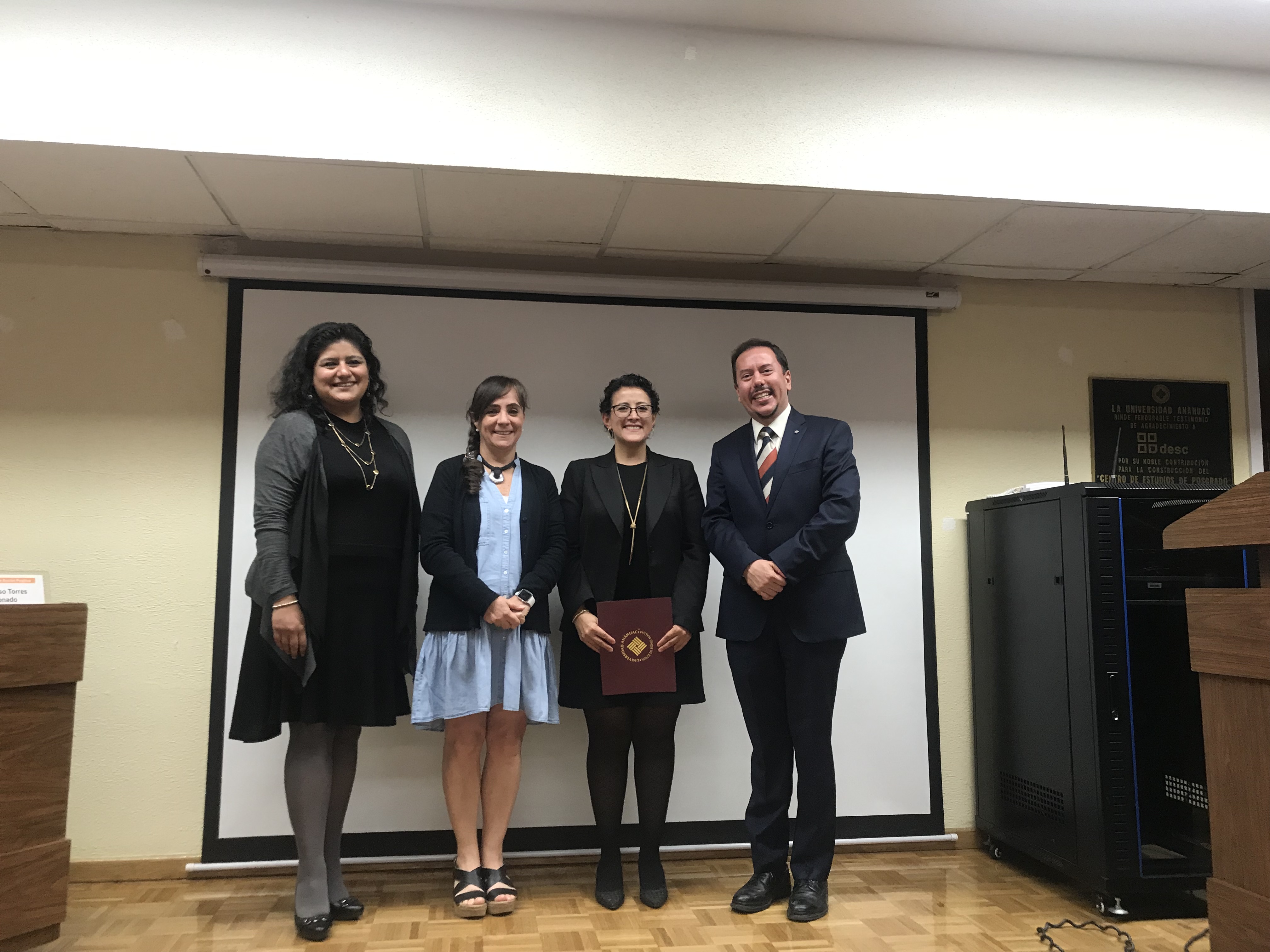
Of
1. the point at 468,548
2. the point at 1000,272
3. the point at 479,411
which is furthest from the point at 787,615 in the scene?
the point at 1000,272

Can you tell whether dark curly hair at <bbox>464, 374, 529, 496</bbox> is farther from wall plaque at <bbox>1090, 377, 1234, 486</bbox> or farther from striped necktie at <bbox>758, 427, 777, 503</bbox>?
wall plaque at <bbox>1090, 377, 1234, 486</bbox>

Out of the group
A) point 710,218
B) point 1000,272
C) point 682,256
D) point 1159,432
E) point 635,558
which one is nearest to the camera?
point 635,558

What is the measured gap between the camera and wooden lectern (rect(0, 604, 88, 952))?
205 centimetres

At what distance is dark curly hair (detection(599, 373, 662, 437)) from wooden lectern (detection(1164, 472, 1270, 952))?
4.67 feet

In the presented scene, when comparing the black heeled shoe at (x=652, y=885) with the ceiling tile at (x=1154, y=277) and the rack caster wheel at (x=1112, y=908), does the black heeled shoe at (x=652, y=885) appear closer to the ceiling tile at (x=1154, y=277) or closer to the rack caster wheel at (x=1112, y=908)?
the rack caster wheel at (x=1112, y=908)

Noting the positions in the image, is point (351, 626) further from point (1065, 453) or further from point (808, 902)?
point (1065, 453)

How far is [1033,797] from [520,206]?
2.45 metres

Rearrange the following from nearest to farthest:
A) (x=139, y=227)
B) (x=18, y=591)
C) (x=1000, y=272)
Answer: (x=18, y=591) → (x=139, y=227) → (x=1000, y=272)

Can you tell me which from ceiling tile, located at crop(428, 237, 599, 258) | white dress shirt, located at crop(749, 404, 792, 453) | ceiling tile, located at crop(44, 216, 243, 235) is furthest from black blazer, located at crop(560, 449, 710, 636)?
ceiling tile, located at crop(44, 216, 243, 235)

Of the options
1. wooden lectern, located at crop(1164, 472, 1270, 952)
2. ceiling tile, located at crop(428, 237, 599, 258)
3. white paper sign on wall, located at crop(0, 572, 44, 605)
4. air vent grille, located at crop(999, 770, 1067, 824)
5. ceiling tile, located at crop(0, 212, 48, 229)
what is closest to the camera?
wooden lectern, located at crop(1164, 472, 1270, 952)

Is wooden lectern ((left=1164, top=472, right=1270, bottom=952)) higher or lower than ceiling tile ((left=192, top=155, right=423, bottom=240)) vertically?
lower

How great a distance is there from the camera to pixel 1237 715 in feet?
5.91

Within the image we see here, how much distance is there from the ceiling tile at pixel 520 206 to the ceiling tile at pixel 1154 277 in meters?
1.89

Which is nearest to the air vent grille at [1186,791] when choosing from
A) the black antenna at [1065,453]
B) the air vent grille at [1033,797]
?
the air vent grille at [1033,797]
